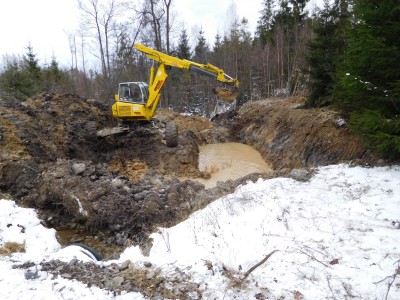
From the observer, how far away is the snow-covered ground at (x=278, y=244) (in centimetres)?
314

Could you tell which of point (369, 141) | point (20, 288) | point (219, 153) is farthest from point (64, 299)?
point (219, 153)

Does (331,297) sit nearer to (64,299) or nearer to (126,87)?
(64,299)

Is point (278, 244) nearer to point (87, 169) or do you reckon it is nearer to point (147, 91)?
point (87, 169)

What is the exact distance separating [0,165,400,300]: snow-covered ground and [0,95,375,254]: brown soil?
118cm

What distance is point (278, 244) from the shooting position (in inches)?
154

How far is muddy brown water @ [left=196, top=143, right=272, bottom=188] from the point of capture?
1102 cm

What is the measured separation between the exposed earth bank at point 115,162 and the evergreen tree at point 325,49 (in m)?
1.34

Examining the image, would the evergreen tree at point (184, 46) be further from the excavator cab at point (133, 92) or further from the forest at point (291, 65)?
the excavator cab at point (133, 92)

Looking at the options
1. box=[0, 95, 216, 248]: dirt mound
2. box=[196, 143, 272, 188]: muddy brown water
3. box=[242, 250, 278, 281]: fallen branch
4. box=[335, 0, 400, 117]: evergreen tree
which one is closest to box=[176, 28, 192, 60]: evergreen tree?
box=[196, 143, 272, 188]: muddy brown water

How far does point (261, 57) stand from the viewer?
2736 centimetres

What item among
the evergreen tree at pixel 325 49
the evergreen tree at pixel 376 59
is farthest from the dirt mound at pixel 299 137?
the evergreen tree at pixel 376 59

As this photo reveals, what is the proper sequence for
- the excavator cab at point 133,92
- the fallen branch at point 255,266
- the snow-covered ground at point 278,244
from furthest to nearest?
the excavator cab at point 133,92
the fallen branch at point 255,266
the snow-covered ground at point 278,244

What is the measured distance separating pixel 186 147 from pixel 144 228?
6816mm

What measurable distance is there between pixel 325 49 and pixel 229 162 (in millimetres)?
6498
